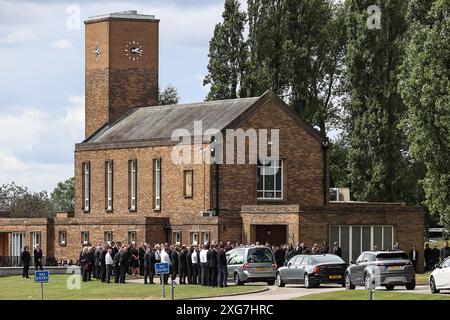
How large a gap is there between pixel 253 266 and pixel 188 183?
64.3 feet

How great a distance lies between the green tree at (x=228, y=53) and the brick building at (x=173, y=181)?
410cm

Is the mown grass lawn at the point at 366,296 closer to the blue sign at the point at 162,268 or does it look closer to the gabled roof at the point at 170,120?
the blue sign at the point at 162,268

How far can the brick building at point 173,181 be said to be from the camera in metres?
75.4

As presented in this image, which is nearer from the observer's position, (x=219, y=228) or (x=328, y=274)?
(x=328, y=274)

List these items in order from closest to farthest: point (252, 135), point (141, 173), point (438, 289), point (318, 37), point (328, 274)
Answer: point (438, 289) → point (328, 274) → point (252, 135) → point (141, 173) → point (318, 37)

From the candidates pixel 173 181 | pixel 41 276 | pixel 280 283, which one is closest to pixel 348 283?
pixel 280 283

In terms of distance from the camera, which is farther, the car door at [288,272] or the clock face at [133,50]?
the clock face at [133,50]

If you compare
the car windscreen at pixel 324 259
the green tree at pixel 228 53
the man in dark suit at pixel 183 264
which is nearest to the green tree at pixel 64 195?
the green tree at pixel 228 53

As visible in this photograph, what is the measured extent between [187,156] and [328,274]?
23771 mm

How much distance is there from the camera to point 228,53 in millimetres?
95125

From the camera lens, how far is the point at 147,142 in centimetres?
8375

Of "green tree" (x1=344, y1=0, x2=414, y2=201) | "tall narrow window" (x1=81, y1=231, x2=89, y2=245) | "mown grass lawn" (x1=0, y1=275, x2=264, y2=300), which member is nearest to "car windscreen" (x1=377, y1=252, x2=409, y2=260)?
"mown grass lawn" (x1=0, y1=275, x2=264, y2=300)
